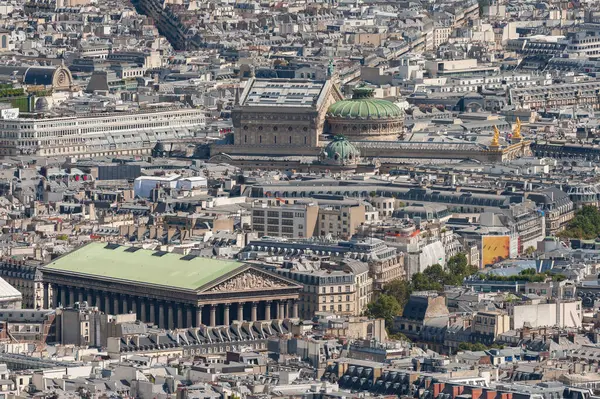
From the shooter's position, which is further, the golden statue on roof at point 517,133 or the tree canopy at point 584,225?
the golden statue on roof at point 517,133

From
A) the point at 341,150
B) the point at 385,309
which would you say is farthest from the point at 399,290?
the point at 341,150

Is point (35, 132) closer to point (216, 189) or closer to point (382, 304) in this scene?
point (216, 189)

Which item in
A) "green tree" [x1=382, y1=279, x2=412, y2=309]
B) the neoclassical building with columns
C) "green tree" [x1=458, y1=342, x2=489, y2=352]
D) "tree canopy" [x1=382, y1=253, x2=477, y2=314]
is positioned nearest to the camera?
"green tree" [x1=458, y1=342, x2=489, y2=352]

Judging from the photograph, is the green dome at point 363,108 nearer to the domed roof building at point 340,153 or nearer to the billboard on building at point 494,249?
the domed roof building at point 340,153

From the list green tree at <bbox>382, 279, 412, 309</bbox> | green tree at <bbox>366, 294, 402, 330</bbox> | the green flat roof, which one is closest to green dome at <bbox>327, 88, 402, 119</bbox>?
the green flat roof

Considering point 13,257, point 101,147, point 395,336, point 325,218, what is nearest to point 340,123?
point 101,147

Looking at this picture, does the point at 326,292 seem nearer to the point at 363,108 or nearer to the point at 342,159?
the point at 342,159

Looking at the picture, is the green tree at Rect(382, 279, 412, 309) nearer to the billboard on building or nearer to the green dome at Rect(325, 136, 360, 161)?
the billboard on building

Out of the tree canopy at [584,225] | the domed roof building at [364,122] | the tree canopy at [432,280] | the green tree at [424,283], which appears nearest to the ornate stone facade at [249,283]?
the tree canopy at [432,280]
